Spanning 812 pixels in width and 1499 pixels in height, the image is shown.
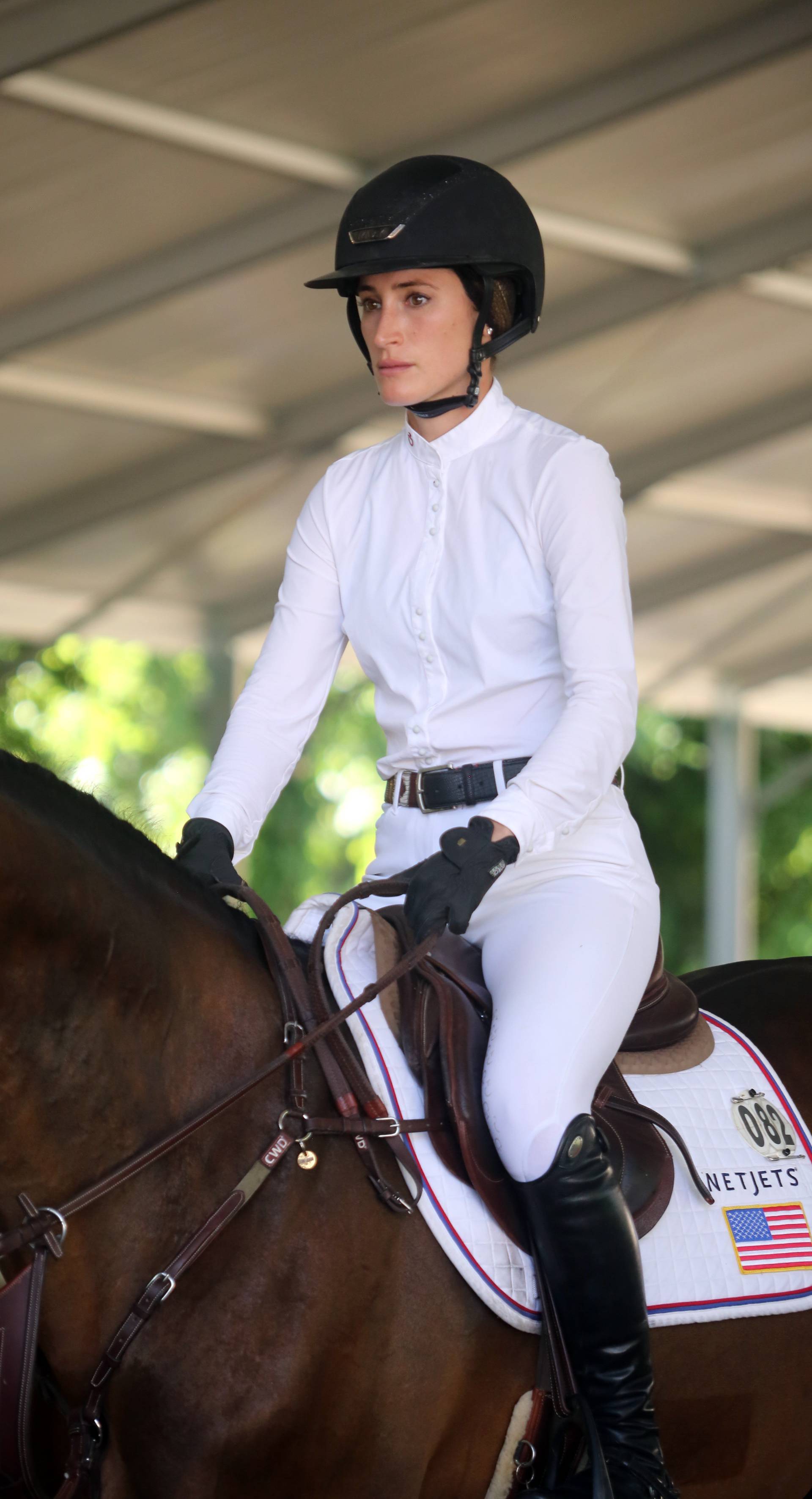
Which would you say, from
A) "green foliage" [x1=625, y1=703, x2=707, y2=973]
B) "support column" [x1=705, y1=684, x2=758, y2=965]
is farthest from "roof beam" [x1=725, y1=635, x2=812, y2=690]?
"green foliage" [x1=625, y1=703, x2=707, y2=973]

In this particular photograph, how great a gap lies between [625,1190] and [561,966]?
35 cm

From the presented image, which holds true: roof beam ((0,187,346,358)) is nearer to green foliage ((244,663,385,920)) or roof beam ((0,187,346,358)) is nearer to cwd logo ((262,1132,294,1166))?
cwd logo ((262,1132,294,1166))

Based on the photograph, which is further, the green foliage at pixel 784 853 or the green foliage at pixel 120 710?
the green foliage at pixel 784 853

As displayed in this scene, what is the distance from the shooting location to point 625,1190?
2242mm

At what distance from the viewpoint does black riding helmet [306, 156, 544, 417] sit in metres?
2.35

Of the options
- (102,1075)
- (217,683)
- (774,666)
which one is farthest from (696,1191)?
(774,666)

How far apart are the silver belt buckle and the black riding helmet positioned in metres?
0.57

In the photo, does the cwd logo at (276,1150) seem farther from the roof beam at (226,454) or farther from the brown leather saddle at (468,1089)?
the roof beam at (226,454)

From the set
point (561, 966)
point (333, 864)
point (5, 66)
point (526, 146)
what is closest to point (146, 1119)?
point (561, 966)

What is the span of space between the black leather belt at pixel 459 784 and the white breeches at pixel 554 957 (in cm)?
2

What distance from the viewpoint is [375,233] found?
2.36 metres

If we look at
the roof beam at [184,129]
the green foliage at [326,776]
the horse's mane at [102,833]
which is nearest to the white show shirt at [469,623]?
the horse's mane at [102,833]

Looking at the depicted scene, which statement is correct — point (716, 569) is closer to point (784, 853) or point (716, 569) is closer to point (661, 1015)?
point (661, 1015)

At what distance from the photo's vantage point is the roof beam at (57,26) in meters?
4.40
